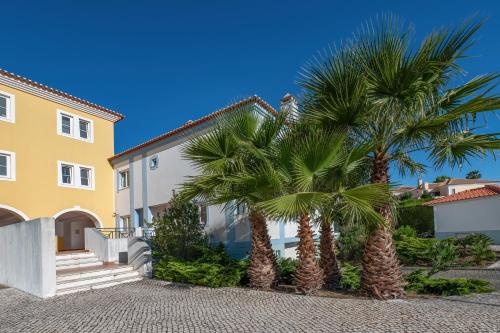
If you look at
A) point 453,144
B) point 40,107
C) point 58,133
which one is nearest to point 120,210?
point 58,133

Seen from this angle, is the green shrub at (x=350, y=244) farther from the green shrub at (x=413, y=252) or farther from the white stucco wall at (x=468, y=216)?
the white stucco wall at (x=468, y=216)

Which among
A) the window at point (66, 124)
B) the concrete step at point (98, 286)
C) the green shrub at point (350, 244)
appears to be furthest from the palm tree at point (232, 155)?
the window at point (66, 124)

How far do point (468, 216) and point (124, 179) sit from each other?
22955 millimetres

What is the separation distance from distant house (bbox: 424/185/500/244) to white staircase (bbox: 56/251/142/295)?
2090 centimetres

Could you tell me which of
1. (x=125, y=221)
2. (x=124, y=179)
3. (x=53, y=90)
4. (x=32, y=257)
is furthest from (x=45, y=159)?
(x=32, y=257)

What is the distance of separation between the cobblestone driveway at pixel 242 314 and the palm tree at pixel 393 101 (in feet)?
4.50

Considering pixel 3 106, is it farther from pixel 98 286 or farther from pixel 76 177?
pixel 98 286

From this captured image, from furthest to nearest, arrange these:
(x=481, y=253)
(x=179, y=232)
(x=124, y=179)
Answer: (x=124, y=179), (x=481, y=253), (x=179, y=232)

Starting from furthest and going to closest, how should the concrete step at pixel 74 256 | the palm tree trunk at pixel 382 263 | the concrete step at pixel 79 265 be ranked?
the concrete step at pixel 74 256, the concrete step at pixel 79 265, the palm tree trunk at pixel 382 263

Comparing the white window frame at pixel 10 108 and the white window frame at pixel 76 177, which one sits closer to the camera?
the white window frame at pixel 10 108

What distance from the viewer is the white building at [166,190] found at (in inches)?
605

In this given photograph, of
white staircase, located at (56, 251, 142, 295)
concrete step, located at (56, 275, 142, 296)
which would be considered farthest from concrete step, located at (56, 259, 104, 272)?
concrete step, located at (56, 275, 142, 296)

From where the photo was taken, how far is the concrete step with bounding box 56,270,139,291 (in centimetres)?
1088

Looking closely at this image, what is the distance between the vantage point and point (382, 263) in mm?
8438
